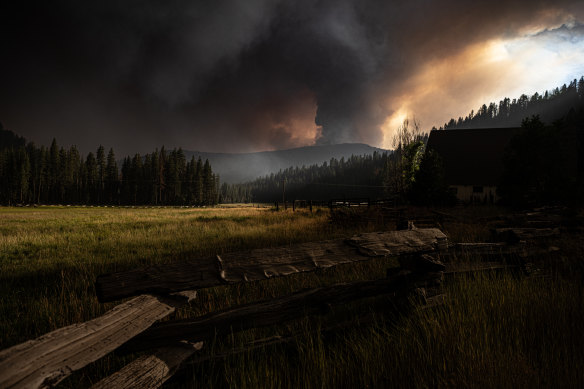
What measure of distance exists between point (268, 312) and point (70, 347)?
5.27 feet


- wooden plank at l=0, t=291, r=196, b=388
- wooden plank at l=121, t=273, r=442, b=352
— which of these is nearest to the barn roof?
wooden plank at l=121, t=273, r=442, b=352

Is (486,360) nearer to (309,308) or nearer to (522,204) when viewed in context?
(309,308)

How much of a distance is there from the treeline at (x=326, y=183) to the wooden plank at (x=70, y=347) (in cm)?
10387

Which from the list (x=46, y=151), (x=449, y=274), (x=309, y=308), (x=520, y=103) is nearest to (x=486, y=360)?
(x=309, y=308)

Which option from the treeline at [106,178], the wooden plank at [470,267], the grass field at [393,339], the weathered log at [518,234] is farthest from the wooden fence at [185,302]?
the treeline at [106,178]

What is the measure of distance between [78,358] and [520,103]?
203159 mm

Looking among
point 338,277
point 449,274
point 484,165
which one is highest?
point 484,165

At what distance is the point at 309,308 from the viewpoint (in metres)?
2.78

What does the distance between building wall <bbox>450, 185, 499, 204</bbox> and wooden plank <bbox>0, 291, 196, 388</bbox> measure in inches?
1277

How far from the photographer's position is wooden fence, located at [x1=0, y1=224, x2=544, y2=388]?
132cm

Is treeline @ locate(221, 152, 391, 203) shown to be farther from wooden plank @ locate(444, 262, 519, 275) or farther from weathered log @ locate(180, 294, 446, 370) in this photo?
weathered log @ locate(180, 294, 446, 370)

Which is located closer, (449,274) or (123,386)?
(123,386)

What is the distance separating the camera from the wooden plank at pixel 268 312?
7.20 ft

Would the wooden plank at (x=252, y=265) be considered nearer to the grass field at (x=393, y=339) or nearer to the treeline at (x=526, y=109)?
the grass field at (x=393, y=339)
